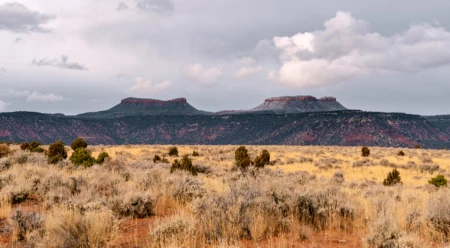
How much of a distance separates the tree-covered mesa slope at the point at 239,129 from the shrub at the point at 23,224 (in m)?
97.7

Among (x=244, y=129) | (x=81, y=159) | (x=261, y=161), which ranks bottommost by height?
(x=261, y=161)

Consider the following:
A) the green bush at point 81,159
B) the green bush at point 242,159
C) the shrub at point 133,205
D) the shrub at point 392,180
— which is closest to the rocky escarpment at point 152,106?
the green bush at point 242,159

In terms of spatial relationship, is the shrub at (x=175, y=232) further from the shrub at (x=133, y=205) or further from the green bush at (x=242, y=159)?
the green bush at (x=242, y=159)

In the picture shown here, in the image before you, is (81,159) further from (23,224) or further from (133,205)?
(23,224)

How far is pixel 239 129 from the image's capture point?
133250mm

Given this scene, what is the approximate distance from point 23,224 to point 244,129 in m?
125

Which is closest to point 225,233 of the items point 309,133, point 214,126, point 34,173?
point 34,173

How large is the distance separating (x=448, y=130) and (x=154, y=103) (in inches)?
5635

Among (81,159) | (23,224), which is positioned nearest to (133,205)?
(23,224)

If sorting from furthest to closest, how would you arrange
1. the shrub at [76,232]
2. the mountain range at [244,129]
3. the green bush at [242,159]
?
the mountain range at [244,129] → the green bush at [242,159] → the shrub at [76,232]

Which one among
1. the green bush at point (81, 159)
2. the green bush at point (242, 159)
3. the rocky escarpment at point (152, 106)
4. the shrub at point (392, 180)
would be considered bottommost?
the shrub at point (392, 180)

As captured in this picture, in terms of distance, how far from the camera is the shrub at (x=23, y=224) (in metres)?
6.49

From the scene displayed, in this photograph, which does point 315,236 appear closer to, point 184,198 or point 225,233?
point 225,233

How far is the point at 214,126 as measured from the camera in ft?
458
